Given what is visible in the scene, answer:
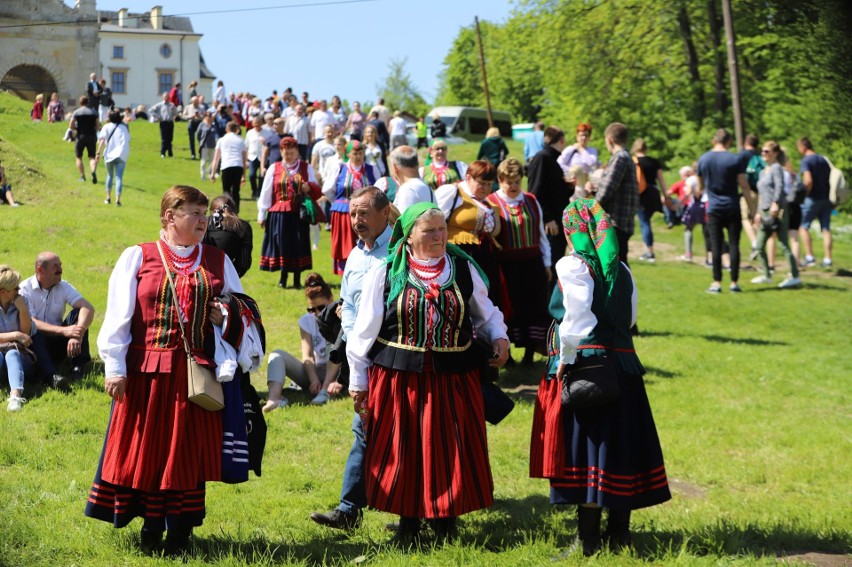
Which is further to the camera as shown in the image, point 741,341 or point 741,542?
point 741,341

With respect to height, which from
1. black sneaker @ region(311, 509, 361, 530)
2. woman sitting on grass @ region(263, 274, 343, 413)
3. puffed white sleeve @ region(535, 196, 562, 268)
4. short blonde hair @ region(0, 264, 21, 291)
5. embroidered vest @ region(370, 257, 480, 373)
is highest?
puffed white sleeve @ region(535, 196, 562, 268)

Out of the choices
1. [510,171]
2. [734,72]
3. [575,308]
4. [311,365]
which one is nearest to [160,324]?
[575,308]

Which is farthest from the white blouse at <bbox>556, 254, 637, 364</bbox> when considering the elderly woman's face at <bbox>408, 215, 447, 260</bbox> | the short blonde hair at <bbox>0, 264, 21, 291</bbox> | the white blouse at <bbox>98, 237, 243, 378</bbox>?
the short blonde hair at <bbox>0, 264, 21, 291</bbox>

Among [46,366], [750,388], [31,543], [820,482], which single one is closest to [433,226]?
[31,543]

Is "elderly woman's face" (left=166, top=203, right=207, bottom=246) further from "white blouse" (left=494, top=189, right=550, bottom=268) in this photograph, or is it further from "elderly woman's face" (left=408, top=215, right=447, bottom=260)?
"white blouse" (left=494, top=189, right=550, bottom=268)

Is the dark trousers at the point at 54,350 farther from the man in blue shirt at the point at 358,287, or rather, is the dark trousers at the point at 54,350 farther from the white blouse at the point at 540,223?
the man in blue shirt at the point at 358,287

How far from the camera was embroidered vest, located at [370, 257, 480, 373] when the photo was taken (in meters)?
5.48

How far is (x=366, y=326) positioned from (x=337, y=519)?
3.96 ft

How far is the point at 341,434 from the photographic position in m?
8.20

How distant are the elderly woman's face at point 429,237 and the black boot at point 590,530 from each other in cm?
153

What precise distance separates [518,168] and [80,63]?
49793mm

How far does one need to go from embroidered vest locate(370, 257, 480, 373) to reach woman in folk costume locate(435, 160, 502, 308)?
3146 mm

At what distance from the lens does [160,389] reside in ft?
17.2

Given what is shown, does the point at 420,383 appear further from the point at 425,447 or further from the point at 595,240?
the point at 595,240
